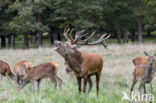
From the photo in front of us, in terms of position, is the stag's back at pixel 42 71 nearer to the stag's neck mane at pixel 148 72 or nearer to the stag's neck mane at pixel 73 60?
the stag's neck mane at pixel 73 60

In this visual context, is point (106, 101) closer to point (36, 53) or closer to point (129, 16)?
point (36, 53)

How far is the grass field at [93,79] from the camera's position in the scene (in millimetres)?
5871

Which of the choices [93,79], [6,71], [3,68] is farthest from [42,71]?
[3,68]

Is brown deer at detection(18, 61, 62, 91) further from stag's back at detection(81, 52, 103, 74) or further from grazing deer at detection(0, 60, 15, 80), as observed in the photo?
grazing deer at detection(0, 60, 15, 80)

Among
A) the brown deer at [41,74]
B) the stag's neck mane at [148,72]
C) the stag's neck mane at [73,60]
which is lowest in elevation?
the brown deer at [41,74]

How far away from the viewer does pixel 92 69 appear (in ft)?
21.6

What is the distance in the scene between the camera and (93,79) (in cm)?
1091

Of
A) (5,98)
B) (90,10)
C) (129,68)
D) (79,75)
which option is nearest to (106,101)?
(79,75)

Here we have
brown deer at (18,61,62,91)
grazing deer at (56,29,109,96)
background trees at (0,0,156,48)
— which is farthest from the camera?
background trees at (0,0,156,48)

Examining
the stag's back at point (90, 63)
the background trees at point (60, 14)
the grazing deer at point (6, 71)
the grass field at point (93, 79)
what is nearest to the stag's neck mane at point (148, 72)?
→ the grass field at point (93, 79)

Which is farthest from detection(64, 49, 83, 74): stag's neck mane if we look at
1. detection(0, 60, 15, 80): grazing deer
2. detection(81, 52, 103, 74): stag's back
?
detection(0, 60, 15, 80): grazing deer

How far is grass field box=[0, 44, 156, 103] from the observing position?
231 inches

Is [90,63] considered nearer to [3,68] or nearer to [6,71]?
[6,71]

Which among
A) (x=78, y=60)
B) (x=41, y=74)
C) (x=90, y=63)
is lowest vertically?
(x=41, y=74)
